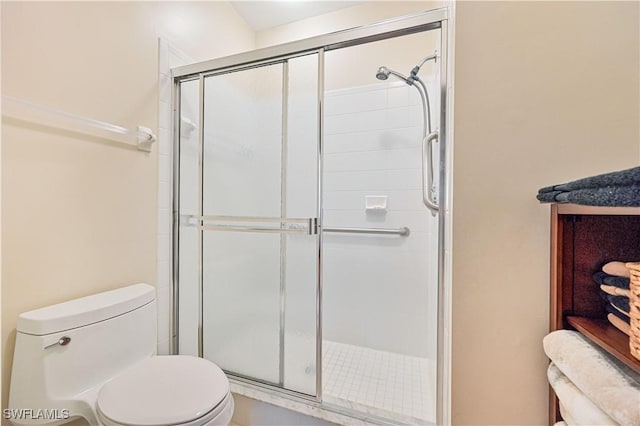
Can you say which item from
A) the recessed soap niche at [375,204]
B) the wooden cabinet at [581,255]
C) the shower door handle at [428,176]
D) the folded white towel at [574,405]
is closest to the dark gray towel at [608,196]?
the wooden cabinet at [581,255]

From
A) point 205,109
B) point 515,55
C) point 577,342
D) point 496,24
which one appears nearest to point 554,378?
point 577,342

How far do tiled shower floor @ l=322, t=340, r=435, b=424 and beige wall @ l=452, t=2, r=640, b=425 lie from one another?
1.57ft

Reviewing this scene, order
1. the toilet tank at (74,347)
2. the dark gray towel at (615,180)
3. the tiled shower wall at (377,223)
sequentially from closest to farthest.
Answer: the dark gray towel at (615,180) < the toilet tank at (74,347) < the tiled shower wall at (377,223)

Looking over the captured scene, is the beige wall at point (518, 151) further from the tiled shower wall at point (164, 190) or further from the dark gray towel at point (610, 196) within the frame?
the tiled shower wall at point (164, 190)

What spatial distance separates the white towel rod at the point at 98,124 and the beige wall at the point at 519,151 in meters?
1.28

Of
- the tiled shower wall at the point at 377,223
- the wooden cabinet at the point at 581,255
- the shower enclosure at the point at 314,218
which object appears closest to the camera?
the wooden cabinet at the point at 581,255

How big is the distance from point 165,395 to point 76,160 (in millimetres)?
895

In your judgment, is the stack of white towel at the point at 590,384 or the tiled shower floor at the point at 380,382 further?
the tiled shower floor at the point at 380,382

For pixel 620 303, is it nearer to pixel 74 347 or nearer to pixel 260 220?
pixel 260 220

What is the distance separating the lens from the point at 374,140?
1768 millimetres

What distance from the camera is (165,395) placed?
0.84 metres

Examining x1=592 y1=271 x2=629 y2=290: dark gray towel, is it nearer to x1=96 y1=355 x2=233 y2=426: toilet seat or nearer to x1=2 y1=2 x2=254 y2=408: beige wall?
x1=96 y1=355 x2=233 y2=426: toilet seat

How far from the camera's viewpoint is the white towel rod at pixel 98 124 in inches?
32.6

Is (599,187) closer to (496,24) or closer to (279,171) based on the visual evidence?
(496,24)
